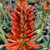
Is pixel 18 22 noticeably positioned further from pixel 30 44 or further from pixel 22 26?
pixel 30 44

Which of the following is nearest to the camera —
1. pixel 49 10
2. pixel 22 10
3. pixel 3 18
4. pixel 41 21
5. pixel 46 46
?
pixel 22 10

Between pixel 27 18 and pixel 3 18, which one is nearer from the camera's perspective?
pixel 27 18

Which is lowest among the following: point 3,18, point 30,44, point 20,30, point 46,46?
point 46,46

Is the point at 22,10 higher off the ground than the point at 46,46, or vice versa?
the point at 22,10

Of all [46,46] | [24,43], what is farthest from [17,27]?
[46,46]

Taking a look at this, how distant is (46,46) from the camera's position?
1.38m

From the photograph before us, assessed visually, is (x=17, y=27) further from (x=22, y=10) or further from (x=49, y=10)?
(x=49, y=10)

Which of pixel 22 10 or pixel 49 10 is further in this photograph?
pixel 49 10

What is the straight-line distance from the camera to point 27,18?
0.75 meters

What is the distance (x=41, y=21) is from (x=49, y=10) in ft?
1.85

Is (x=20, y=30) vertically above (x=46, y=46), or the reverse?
(x=20, y=30)

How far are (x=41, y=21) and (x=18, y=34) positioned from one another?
3.68 ft

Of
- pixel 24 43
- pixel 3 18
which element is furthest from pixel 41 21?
pixel 24 43

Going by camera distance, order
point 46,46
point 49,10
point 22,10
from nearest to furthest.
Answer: point 22,10 → point 46,46 → point 49,10
